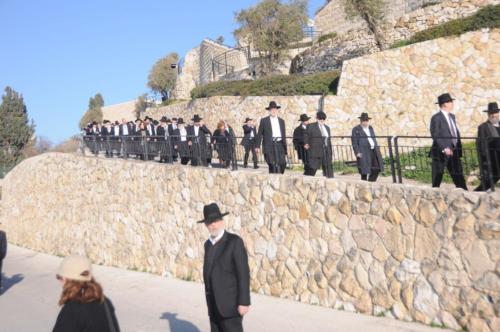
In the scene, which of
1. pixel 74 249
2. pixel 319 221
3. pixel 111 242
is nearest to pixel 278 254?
pixel 319 221

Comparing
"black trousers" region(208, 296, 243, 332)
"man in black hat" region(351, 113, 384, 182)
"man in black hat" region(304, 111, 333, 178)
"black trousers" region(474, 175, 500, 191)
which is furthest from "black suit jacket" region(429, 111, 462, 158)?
"black trousers" region(208, 296, 243, 332)

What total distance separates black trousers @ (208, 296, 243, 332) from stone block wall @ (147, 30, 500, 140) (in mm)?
11709

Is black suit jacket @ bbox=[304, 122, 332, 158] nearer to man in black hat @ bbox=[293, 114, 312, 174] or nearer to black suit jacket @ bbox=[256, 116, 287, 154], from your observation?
man in black hat @ bbox=[293, 114, 312, 174]

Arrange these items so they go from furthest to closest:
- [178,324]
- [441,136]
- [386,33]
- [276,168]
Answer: [386,33], [276,168], [178,324], [441,136]

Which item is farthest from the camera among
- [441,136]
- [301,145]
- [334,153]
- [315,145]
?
[334,153]

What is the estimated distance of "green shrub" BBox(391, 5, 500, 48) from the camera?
14780mm

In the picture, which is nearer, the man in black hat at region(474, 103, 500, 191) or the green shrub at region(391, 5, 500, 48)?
the man in black hat at region(474, 103, 500, 191)

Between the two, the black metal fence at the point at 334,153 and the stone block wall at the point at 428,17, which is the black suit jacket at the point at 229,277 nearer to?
the black metal fence at the point at 334,153

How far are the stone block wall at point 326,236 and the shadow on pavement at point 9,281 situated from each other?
2.25 metres

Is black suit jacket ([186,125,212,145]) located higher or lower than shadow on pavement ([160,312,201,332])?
higher

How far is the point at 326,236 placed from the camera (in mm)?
8766

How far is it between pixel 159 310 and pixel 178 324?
1.18 meters

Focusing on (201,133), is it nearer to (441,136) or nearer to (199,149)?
(199,149)

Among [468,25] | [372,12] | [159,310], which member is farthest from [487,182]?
[372,12]
